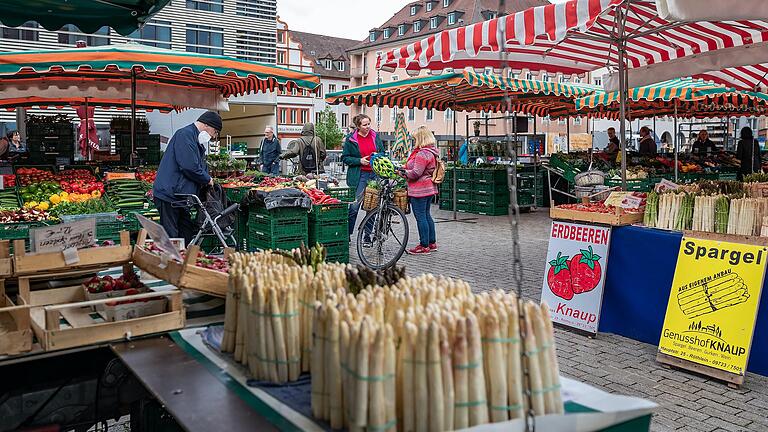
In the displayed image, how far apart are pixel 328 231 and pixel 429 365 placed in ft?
23.5

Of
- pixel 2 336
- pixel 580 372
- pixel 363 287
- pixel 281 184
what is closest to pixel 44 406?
pixel 2 336

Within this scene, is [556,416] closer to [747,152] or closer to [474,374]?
[474,374]

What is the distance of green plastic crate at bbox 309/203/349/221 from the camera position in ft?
29.5

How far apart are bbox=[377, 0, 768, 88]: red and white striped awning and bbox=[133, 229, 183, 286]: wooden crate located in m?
3.31

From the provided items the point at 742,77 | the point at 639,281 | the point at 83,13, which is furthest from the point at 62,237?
the point at 742,77

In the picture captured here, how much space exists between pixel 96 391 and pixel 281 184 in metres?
6.63

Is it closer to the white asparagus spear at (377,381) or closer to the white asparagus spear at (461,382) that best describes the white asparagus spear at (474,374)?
the white asparagus spear at (461,382)

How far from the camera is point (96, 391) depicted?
3406 mm

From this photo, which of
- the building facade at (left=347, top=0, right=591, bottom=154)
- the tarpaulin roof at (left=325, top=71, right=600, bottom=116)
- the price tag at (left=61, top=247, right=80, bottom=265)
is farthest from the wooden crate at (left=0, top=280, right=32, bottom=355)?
the building facade at (left=347, top=0, right=591, bottom=154)

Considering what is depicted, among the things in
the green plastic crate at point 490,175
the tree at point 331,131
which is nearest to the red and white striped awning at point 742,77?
the green plastic crate at point 490,175

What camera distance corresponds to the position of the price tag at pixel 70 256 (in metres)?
3.77

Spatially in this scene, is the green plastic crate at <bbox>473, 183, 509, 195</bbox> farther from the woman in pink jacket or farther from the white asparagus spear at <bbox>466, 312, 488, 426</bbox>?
the white asparagus spear at <bbox>466, 312, 488, 426</bbox>

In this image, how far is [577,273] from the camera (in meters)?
6.37

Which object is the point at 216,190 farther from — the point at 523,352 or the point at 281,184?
the point at 523,352
